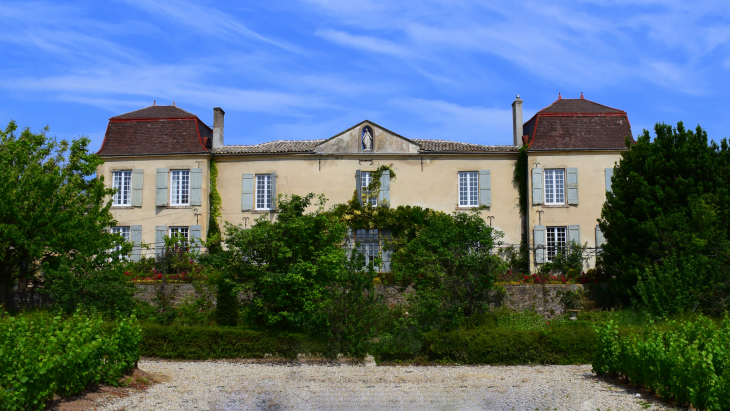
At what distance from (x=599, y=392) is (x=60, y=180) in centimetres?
1425

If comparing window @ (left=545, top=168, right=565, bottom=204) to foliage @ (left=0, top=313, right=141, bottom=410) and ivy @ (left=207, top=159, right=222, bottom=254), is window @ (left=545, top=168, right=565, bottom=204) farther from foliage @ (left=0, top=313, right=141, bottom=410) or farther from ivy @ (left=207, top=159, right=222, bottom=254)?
foliage @ (left=0, top=313, right=141, bottom=410)

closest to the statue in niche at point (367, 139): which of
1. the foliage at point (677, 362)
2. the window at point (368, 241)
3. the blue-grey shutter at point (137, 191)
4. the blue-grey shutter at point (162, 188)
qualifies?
the window at point (368, 241)

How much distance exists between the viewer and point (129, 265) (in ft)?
59.0

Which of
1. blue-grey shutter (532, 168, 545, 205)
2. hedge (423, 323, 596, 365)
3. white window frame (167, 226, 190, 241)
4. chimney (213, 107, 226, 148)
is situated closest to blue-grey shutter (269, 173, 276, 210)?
chimney (213, 107, 226, 148)

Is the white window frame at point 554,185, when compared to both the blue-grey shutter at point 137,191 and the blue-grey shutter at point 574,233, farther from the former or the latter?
the blue-grey shutter at point 137,191

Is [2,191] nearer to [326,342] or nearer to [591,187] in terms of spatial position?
[326,342]

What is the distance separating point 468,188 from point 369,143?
12.6ft

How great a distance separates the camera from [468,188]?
22.7m

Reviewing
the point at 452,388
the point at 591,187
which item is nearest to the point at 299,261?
the point at 452,388

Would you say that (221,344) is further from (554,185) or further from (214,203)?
(554,185)

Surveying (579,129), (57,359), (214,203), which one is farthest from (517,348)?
(214,203)

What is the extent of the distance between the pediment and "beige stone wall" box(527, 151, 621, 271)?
4483 mm

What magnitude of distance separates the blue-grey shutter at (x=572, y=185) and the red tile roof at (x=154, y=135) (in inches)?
497

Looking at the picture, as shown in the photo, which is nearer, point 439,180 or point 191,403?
point 191,403
